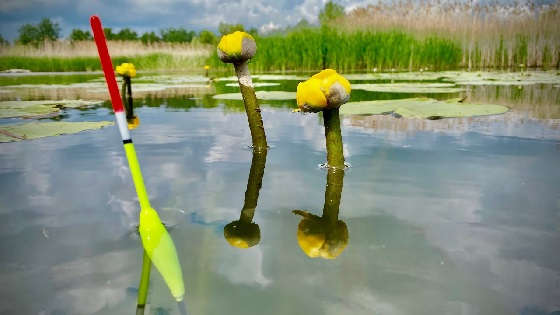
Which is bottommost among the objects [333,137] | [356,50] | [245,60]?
[333,137]

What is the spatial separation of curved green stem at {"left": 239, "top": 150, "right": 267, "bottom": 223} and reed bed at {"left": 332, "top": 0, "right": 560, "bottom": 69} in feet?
33.1

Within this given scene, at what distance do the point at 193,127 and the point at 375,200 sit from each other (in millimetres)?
1770

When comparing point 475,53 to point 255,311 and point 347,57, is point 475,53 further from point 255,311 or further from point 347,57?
point 255,311

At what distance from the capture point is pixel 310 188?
1.48 metres

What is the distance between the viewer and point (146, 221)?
88 centimetres

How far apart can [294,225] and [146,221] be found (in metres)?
0.42

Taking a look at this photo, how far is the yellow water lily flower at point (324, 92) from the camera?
1427 mm

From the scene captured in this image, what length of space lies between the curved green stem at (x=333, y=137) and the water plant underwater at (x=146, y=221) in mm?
796

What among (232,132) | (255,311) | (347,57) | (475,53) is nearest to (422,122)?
(232,132)

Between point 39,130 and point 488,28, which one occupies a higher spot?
point 488,28

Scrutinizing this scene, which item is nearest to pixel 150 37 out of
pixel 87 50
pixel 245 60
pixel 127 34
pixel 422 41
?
pixel 127 34

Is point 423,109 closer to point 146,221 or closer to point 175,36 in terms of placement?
point 146,221

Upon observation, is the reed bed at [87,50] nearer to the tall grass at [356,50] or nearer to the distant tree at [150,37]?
the tall grass at [356,50]

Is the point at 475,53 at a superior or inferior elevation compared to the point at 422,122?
superior
